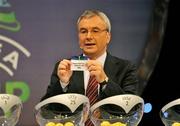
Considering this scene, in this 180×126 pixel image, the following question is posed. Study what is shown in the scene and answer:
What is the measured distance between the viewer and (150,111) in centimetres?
347

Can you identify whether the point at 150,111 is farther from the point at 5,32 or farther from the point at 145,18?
the point at 5,32

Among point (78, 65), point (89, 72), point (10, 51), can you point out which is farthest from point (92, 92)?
point (10, 51)

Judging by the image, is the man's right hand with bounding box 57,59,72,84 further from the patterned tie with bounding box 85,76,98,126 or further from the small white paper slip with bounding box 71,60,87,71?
the patterned tie with bounding box 85,76,98,126

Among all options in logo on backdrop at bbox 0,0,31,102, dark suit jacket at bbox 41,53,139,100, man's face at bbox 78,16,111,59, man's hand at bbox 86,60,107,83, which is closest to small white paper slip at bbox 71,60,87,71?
man's hand at bbox 86,60,107,83

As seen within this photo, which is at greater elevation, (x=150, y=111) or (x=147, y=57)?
(x=147, y=57)

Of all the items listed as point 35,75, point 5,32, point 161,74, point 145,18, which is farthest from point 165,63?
point 5,32

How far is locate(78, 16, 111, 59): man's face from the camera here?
6.94ft

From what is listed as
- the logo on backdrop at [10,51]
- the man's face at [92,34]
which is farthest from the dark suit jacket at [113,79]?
the logo on backdrop at [10,51]

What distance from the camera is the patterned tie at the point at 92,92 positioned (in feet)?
6.55

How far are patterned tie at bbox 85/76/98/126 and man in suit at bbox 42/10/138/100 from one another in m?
0.03

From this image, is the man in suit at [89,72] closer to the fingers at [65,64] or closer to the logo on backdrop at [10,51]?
the fingers at [65,64]

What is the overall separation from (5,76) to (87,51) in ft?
4.37

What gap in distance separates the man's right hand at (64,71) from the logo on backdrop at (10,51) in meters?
1.44

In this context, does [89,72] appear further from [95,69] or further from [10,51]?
[10,51]
